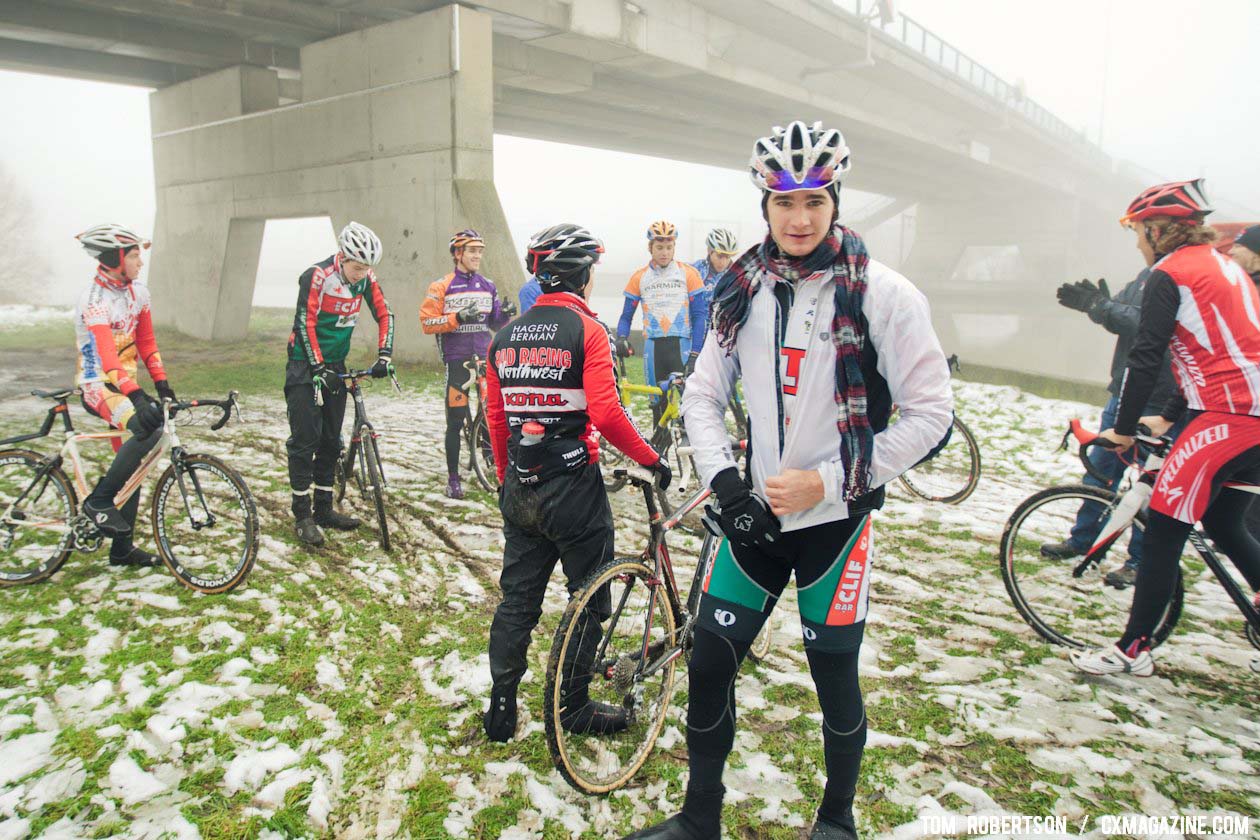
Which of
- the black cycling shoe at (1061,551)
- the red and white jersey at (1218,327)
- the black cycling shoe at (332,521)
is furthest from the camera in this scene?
the black cycling shoe at (332,521)

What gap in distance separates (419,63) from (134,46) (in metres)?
7.77

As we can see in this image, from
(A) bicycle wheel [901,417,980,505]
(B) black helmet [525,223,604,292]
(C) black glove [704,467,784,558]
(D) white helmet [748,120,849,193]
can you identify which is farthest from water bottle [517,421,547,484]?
(A) bicycle wheel [901,417,980,505]

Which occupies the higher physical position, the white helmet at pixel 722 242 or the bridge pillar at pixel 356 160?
the bridge pillar at pixel 356 160

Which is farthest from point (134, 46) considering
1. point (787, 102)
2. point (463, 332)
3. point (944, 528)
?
point (944, 528)

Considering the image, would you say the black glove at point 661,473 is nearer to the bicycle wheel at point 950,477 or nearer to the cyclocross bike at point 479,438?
the cyclocross bike at point 479,438

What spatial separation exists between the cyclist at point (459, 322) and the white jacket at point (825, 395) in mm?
4722

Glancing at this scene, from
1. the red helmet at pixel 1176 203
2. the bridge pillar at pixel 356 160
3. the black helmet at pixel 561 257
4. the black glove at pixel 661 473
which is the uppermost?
the bridge pillar at pixel 356 160

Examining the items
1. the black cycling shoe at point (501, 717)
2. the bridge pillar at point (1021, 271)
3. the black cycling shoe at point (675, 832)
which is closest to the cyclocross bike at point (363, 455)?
the black cycling shoe at point (501, 717)

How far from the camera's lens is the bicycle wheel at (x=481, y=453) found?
7098mm

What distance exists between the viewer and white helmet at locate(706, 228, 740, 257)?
8359 mm

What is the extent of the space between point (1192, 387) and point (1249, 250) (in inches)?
63.0

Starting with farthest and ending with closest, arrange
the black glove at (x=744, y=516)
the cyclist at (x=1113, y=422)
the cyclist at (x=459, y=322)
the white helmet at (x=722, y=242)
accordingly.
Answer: the white helmet at (x=722, y=242) < the cyclist at (x=459, y=322) < the cyclist at (x=1113, y=422) < the black glove at (x=744, y=516)

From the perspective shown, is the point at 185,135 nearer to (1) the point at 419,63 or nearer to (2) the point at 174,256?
(2) the point at 174,256

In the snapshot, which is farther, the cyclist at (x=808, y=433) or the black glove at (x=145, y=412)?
the black glove at (x=145, y=412)
